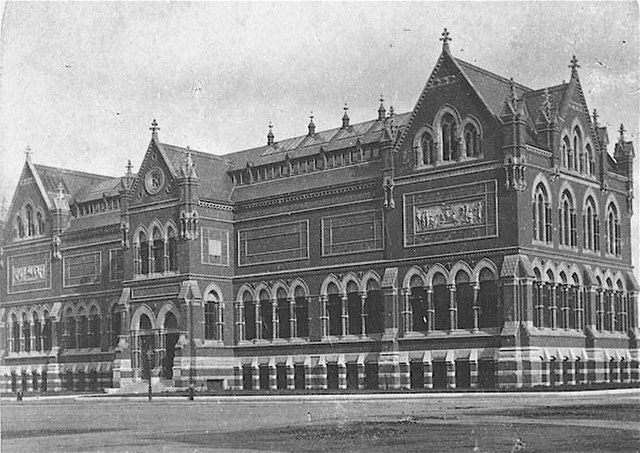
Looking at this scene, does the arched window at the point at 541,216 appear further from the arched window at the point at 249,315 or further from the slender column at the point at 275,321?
the arched window at the point at 249,315

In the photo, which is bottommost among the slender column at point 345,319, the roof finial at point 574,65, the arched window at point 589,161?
the slender column at point 345,319

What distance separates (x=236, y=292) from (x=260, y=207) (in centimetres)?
549

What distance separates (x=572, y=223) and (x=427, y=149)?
27.4 feet

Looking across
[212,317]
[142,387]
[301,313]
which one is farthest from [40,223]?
[301,313]

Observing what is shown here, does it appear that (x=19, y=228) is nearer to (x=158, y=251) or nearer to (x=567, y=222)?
(x=158, y=251)

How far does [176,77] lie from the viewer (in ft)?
128

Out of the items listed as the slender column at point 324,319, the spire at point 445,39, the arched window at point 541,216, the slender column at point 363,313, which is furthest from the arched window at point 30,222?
the arched window at point 541,216

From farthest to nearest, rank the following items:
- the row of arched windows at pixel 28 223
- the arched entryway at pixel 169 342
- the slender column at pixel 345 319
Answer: the row of arched windows at pixel 28 223, the arched entryway at pixel 169 342, the slender column at pixel 345 319

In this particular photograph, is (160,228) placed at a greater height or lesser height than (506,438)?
greater

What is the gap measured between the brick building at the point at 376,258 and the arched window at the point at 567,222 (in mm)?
137

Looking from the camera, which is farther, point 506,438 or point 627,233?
point 627,233

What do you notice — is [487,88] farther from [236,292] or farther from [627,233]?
[236,292]

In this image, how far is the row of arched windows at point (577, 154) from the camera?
52763 millimetres

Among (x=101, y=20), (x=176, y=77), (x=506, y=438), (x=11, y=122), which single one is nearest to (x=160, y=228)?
(x=11, y=122)
